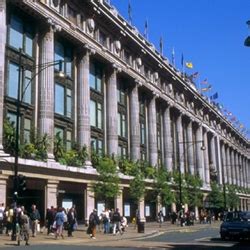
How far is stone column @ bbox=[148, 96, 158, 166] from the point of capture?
6525 centimetres

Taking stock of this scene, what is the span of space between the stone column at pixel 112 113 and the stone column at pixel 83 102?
5.71 metres

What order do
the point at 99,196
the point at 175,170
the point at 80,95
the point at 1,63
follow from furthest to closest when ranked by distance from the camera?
the point at 175,170 → the point at 80,95 → the point at 99,196 → the point at 1,63

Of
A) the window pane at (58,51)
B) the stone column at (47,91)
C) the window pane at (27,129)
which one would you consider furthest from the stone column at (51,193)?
the window pane at (58,51)

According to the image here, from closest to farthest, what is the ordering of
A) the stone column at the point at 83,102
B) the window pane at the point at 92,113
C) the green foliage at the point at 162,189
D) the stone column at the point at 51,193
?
the stone column at the point at 51,193 < the stone column at the point at 83,102 < the window pane at the point at 92,113 < the green foliage at the point at 162,189

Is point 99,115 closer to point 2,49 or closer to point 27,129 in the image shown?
point 27,129

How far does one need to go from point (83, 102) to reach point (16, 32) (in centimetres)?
1054

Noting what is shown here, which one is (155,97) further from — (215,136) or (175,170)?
(215,136)

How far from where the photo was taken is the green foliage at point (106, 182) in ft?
141

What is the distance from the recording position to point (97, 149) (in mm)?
51375

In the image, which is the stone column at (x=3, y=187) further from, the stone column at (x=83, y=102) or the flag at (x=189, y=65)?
the flag at (x=189, y=65)

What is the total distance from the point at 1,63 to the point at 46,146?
305 inches

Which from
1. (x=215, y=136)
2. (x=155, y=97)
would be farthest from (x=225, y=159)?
(x=155, y=97)

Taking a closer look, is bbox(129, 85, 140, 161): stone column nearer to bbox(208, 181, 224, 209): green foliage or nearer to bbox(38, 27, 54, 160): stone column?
bbox(38, 27, 54, 160): stone column

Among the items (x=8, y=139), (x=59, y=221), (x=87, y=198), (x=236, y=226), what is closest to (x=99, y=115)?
(x=87, y=198)
